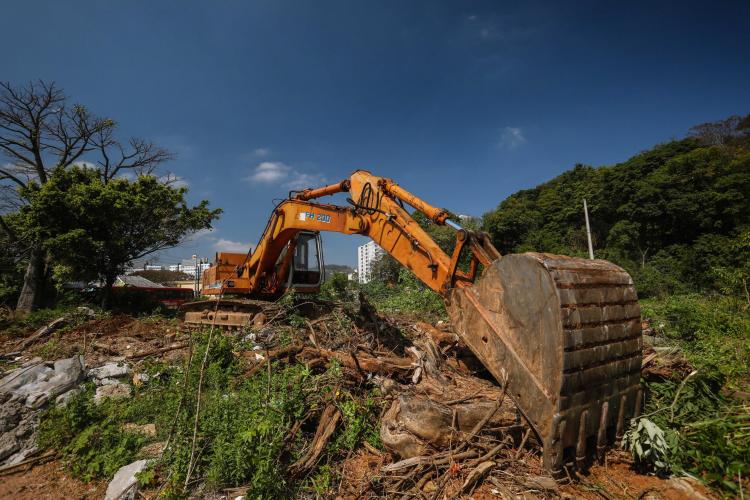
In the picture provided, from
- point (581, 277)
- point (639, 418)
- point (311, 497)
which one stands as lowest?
point (311, 497)

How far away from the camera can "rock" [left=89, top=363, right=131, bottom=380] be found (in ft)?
18.1

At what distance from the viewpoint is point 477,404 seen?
366cm

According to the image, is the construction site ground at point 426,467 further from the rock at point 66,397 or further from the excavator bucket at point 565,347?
the rock at point 66,397

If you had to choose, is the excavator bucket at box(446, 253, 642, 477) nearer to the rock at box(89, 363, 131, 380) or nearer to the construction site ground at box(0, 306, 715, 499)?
the construction site ground at box(0, 306, 715, 499)

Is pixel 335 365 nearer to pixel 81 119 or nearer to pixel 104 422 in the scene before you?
pixel 104 422

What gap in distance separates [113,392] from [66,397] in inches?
21.8

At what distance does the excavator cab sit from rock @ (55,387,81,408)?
179 inches

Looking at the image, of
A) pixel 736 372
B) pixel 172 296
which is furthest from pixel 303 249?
pixel 172 296

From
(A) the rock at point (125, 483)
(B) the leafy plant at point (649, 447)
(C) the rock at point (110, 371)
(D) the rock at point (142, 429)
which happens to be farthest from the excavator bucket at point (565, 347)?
(C) the rock at point (110, 371)

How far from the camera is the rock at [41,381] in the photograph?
4.54 m

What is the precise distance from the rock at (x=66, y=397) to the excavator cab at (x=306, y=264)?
4.55 m

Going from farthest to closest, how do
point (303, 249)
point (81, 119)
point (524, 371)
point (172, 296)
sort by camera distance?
point (172, 296)
point (81, 119)
point (303, 249)
point (524, 371)

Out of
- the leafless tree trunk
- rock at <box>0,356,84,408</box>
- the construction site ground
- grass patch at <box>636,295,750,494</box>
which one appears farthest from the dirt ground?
the leafless tree trunk

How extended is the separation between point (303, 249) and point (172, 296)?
1784 centimetres
